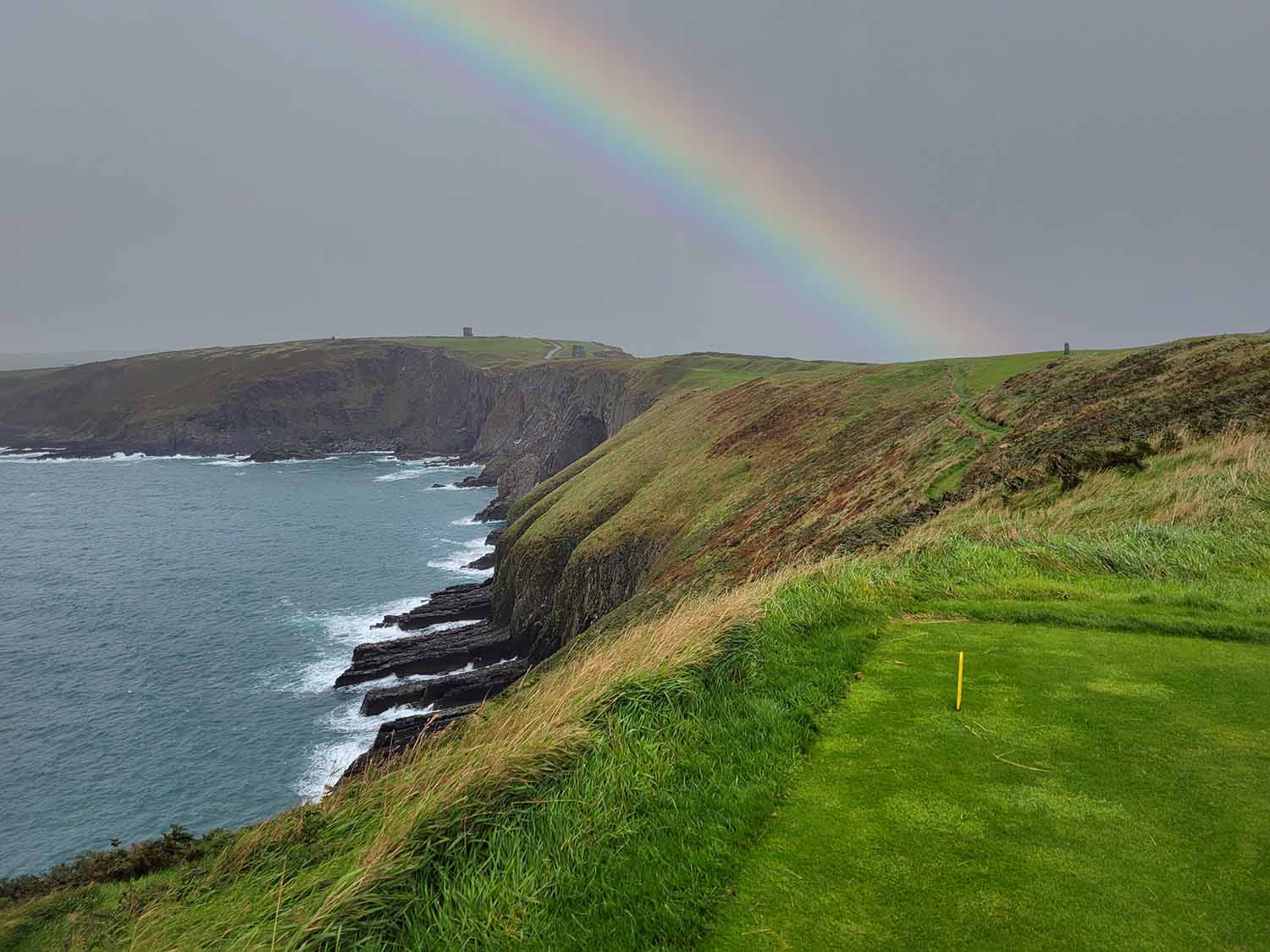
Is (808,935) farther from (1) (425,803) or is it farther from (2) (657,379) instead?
(2) (657,379)

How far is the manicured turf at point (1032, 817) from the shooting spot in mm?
4246

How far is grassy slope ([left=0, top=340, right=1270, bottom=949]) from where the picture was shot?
17.0 ft

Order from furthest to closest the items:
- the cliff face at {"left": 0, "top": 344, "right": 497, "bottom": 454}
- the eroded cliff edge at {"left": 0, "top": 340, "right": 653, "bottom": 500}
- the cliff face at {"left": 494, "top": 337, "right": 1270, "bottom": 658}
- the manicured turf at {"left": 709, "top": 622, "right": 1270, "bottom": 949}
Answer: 1. the cliff face at {"left": 0, "top": 344, "right": 497, "bottom": 454}
2. the eroded cliff edge at {"left": 0, "top": 340, "right": 653, "bottom": 500}
3. the cliff face at {"left": 494, "top": 337, "right": 1270, "bottom": 658}
4. the manicured turf at {"left": 709, "top": 622, "right": 1270, "bottom": 949}

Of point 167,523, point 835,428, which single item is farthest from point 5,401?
point 835,428

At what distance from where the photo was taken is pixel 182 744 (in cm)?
3309

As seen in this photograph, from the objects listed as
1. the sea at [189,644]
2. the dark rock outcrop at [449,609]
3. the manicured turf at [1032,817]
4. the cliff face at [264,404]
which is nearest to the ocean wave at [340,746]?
the sea at [189,644]

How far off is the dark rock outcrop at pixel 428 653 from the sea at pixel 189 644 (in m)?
1.63

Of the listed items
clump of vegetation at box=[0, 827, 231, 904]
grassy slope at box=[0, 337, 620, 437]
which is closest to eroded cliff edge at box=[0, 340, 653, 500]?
grassy slope at box=[0, 337, 620, 437]

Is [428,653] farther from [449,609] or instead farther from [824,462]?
[824,462]

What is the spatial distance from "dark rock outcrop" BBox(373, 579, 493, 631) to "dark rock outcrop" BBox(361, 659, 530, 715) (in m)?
9.55

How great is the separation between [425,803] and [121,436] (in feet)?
615

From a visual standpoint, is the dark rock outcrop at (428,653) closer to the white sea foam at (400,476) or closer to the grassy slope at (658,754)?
the grassy slope at (658,754)

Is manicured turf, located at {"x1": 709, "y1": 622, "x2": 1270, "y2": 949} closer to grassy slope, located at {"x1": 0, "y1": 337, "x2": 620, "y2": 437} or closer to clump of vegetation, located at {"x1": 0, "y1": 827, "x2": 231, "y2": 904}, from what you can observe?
clump of vegetation, located at {"x1": 0, "y1": 827, "x2": 231, "y2": 904}

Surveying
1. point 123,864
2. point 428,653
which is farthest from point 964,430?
point 428,653
